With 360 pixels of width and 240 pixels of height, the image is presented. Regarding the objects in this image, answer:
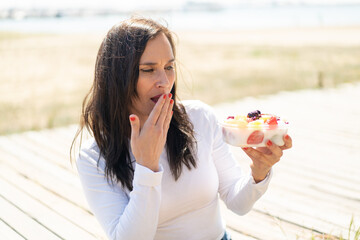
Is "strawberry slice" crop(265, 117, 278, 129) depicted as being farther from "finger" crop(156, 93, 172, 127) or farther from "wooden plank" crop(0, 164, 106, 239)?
"wooden plank" crop(0, 164, 106, 239)

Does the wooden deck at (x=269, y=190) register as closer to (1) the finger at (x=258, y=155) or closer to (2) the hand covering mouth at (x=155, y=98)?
(1) the finger at (x=258, y=155)

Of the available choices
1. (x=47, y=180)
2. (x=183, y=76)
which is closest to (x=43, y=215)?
(x=47, y=180)

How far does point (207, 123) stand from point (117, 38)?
54 centimetres

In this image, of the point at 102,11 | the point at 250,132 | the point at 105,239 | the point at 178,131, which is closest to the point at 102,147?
the point at 178,131

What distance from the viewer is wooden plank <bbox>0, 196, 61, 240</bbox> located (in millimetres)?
2858

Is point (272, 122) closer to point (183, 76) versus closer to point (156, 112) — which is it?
point (156, 112)

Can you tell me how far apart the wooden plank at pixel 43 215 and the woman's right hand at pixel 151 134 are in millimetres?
1432

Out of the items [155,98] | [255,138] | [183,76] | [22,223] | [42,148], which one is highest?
[155,98]

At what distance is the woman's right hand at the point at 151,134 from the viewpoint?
1.58 m

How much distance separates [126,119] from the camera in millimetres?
1896

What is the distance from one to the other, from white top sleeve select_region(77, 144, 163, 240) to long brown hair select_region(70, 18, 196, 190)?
0.05m

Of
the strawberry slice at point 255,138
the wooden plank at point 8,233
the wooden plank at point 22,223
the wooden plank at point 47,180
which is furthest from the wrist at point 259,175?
the wooden plank at point 47,180

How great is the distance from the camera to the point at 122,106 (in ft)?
6.06

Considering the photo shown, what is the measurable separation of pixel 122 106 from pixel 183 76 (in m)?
9.09
